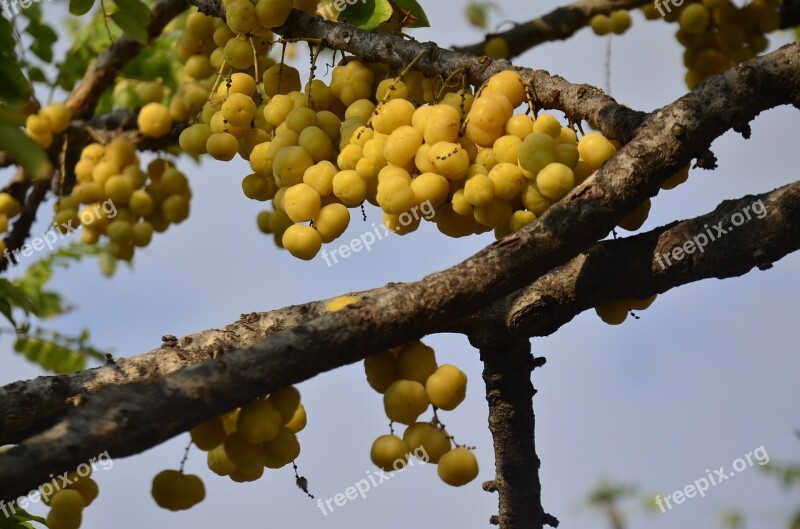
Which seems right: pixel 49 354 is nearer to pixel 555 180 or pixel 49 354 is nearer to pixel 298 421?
pixel 298 421

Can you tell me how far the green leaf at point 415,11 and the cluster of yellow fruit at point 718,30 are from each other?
167 centimetres

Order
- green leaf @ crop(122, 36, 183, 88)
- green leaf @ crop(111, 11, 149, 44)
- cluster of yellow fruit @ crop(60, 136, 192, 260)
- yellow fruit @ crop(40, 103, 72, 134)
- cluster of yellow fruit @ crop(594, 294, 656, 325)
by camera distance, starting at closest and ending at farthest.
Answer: cluster of yellow fruit @ crop(594, 294, 656, 325) < green leaf @ crop(111, 11, 149, 44) < cluster of yellow fruit @ crop(60, 136, 192, 260) < yellow fruit @ crop(40, 103, 72, 134) < green leaf @ crop(122, 36, 183, 88)

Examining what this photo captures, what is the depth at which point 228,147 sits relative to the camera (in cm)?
268

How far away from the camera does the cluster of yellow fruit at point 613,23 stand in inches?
176

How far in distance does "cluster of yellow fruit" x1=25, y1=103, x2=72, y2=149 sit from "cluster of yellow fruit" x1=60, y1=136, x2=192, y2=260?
0.64 ft

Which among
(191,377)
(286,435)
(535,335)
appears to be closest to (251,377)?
(191,377)

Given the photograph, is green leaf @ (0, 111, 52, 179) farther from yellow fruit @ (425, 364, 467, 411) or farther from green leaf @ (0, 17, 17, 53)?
yellow fruit @ (425, 364, 467, 411)

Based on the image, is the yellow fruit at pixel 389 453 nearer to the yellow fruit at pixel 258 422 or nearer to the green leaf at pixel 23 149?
the yellow fruit at pixel 258 422

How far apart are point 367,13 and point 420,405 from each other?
135 cm

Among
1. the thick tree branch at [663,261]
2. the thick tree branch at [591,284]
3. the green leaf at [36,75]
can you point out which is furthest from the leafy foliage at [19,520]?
the green leaf at [36,75]

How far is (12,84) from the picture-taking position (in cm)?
230

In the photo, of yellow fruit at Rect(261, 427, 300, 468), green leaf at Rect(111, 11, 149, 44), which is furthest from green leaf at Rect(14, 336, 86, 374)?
yellow fruit at Rect(261, 427, 300, 468)

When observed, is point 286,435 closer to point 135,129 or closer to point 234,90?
point 234,90

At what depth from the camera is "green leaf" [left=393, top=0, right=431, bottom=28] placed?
2828mm
